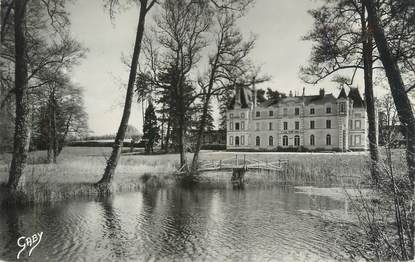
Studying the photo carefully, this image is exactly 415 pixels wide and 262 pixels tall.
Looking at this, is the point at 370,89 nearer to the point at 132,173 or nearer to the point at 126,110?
the point at 126,110

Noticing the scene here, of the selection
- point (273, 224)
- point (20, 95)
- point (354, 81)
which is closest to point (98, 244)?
point (20, 95)

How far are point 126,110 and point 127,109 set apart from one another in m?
0.13

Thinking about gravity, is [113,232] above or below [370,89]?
below

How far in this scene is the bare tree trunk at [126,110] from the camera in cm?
717

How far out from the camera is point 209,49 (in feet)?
41.3

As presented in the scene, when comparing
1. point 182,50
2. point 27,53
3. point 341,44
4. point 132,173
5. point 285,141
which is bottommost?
point 132,173

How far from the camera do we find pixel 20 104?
564 cm

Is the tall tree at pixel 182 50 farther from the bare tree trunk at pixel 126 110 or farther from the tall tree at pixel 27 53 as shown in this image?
the tall tree at pixel 27 53

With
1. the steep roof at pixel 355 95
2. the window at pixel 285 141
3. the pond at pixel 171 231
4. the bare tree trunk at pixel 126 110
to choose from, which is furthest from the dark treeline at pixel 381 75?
the window at pixel 285 141

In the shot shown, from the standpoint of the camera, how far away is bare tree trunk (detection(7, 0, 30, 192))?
15.4 ft

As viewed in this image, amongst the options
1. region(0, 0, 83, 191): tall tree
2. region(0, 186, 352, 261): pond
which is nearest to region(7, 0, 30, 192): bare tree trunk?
region(0, 0, 83, 191): tall tree

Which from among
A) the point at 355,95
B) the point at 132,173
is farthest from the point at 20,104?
the point at 355,95

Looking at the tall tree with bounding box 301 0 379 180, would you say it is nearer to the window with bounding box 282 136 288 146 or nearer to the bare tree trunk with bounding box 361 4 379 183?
the bare tree trunk with bounding box 361 4 379 183

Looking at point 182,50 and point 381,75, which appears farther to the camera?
point 182,50
